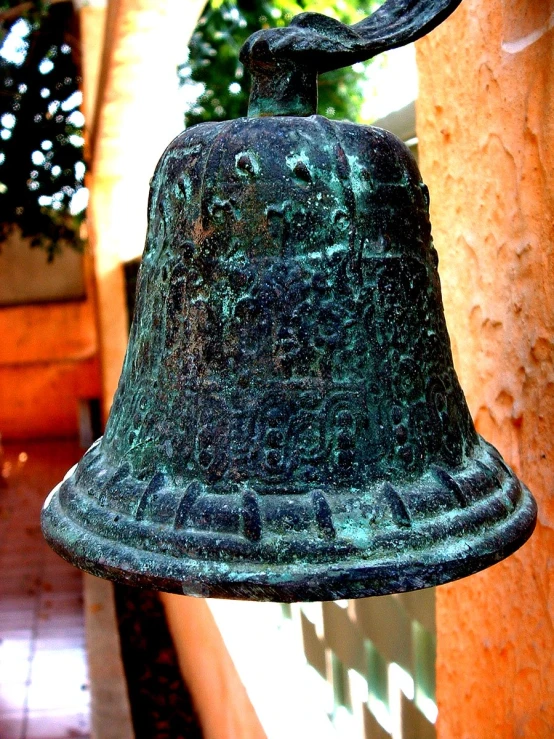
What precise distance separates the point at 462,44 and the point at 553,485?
802 millimetres

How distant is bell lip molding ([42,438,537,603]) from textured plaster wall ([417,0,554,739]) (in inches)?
16.3

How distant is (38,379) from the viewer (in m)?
11.7

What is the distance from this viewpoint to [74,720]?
4410mm

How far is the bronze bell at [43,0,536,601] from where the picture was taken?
813mm

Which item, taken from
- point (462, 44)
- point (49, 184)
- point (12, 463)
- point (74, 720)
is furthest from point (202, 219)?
point (12, 463)

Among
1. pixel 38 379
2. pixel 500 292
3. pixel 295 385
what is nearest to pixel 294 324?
pixel 295 385

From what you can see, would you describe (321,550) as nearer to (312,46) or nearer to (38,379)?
(312,46)

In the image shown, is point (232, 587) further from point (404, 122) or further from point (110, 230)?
point (110, 230)

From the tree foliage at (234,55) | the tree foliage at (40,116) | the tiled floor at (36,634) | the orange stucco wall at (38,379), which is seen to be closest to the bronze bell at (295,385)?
the tiled floor at (36,634)

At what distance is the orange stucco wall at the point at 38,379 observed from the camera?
1159 centimetres

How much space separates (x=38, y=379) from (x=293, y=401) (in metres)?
11.3

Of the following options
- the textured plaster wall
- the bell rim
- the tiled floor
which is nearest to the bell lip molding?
the bell rim

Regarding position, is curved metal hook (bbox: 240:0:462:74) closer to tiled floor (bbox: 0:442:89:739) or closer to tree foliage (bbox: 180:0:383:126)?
tiled floor (bbox: 0:442:89:739)

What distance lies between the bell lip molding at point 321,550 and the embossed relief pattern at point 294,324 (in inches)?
2.0
